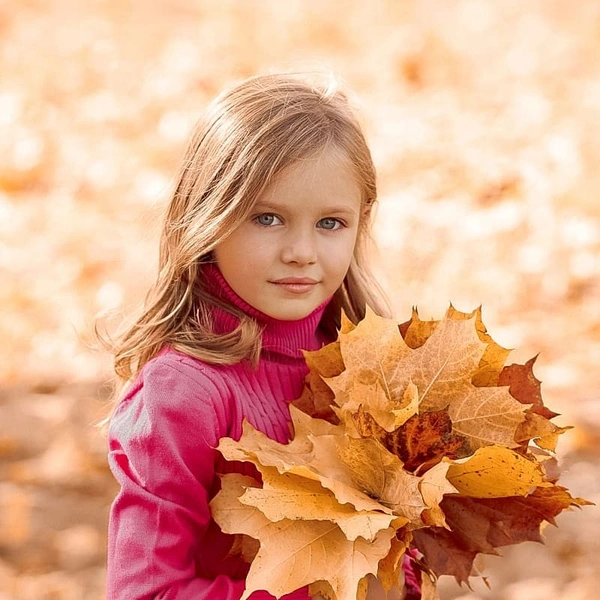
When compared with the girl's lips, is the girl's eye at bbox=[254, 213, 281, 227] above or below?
above

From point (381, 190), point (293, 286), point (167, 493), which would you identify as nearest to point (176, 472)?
point (167, 493)

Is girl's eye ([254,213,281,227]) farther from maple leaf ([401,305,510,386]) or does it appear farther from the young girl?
maple leaf ([401,305,510,386])

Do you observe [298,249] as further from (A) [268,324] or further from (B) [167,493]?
(B) [167,493]

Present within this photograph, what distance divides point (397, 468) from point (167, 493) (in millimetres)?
263

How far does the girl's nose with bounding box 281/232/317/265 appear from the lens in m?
1.24

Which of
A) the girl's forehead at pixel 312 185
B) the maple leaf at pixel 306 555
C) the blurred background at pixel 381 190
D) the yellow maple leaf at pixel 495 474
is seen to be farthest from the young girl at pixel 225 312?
the blurred background at pixel 381 190

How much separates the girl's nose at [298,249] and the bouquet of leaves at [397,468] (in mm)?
106

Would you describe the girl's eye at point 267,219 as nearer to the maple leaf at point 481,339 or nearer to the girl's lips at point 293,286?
the girl's lips at point 293,286

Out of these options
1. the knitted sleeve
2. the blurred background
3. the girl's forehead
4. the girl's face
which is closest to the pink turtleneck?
the knitted sleeve

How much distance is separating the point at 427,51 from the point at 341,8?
740 millimetres

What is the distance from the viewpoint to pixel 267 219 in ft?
4.13

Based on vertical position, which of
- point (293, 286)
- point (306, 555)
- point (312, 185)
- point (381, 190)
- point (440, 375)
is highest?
point (381, 190)

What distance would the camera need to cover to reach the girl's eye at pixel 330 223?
4.21 ft

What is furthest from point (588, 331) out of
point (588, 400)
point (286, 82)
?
point (286, 82)
